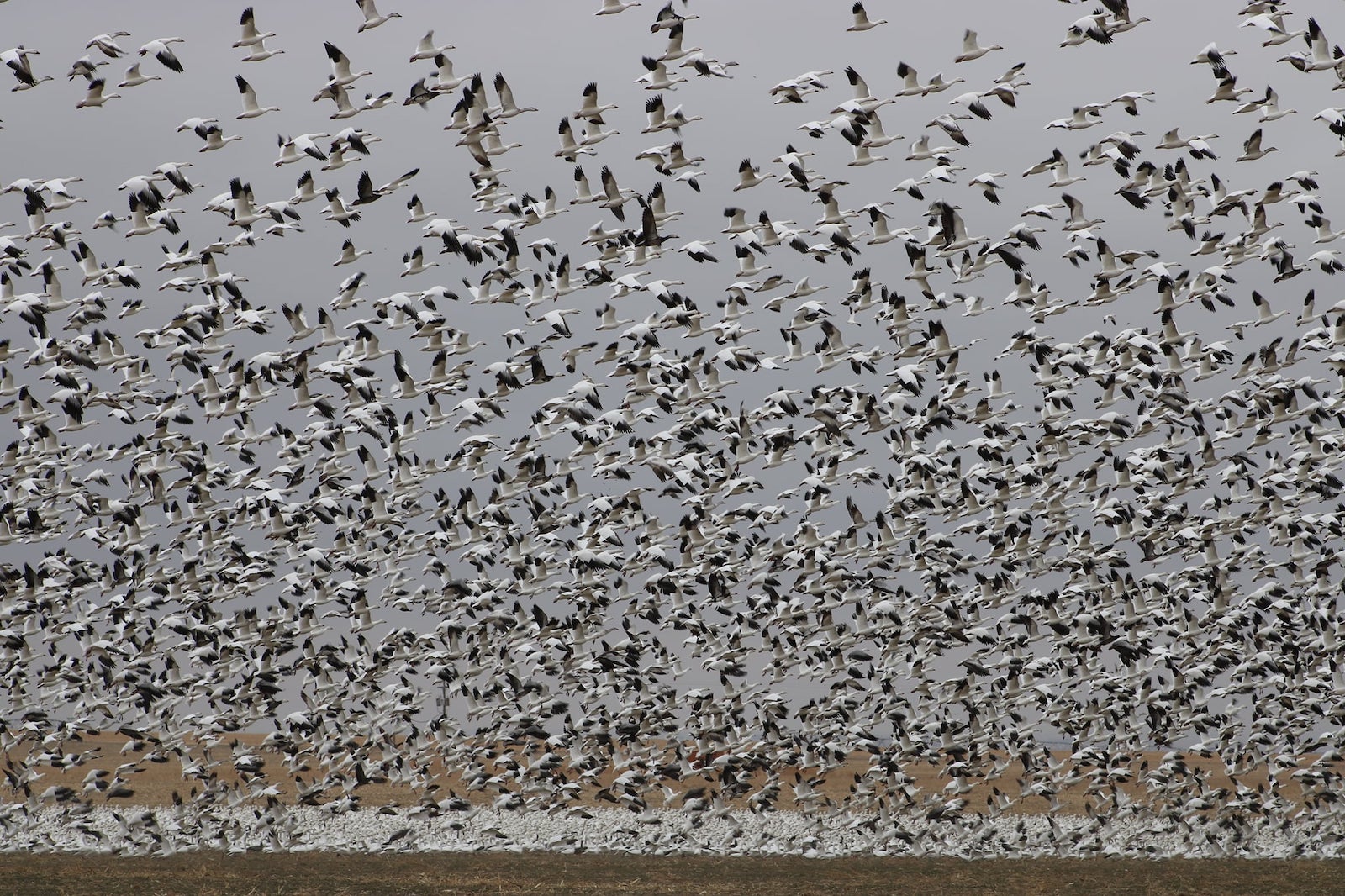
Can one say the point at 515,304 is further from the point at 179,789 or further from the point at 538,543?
the point at 179,789

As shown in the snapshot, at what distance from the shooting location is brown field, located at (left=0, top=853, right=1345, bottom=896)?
29406 mm

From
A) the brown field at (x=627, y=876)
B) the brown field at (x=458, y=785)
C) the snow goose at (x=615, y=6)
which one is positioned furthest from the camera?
the brown field at (x=458, y=785)

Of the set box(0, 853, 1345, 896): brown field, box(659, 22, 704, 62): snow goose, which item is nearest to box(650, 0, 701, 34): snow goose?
box(659, 22, 704, 62): snow goose

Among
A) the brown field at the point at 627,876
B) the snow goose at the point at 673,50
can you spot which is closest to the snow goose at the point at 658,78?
the snow goose at the point at 673,50

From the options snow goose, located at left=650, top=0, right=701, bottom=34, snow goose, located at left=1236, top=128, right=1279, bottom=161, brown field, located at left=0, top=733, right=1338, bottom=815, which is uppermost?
snow goose, located at left=650, top=0, right=701, bottom=34

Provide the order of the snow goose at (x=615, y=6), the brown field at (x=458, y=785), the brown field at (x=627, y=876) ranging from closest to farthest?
the brown field at (x=627, y=876) < the snow goose at (x=615, y=6) < the brown field at (x=458, y=785)

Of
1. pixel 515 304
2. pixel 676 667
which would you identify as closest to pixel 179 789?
pixel 676 667

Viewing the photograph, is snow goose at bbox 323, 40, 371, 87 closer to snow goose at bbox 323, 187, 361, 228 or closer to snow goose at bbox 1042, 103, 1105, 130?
snow goose at bbox 323, 187, 361, 228

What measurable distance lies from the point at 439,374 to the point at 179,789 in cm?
3148

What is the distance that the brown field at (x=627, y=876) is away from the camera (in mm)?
29406

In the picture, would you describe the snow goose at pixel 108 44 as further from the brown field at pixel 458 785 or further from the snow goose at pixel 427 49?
the brown field at pixel 458 785

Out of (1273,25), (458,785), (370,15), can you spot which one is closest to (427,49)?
(370,15)

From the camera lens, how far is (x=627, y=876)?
33562mm

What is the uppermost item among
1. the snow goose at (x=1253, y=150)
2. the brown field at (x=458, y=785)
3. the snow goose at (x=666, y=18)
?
the snow goose at (x=666, y=18)
